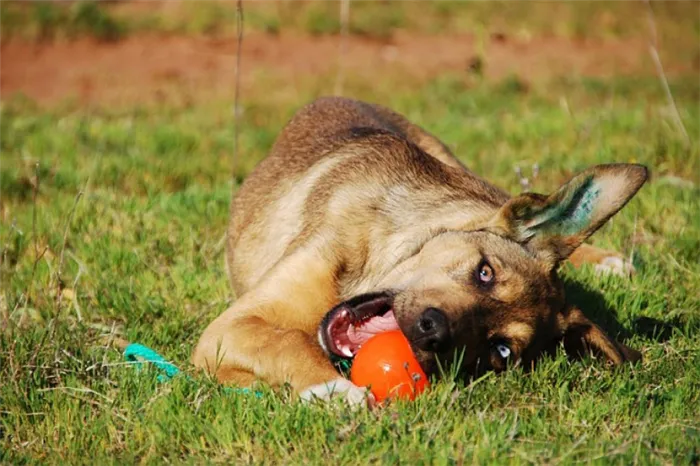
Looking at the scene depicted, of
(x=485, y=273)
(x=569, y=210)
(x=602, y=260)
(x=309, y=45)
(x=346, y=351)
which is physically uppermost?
(x=569, y=210)

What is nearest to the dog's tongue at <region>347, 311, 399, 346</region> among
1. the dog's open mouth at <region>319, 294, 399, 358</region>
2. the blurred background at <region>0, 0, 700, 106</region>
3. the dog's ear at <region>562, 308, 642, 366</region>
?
the dog's open mouth at <region>319, 294, 399, 358</region>

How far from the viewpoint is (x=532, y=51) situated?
12336mm

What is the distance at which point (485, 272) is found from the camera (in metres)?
4.38

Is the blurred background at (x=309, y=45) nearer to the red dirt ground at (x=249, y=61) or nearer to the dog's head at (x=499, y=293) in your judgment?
the red dirt ground at (x=249, y=61)

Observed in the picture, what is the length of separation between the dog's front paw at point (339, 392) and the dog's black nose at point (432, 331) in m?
0.30

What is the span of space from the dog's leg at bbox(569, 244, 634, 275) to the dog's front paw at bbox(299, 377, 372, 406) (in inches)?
91.5

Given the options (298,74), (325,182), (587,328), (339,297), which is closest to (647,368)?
(587,328)

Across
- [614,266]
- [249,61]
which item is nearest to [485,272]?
[614,266]

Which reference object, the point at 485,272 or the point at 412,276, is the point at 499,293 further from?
the point at 412,276

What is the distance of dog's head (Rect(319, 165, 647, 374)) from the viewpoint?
163 inches

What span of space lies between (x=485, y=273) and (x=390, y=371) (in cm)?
64

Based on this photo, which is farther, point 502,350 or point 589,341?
point 589,341

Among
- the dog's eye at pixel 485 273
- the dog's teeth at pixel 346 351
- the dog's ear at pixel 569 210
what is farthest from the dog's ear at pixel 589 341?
the dog's teeth at pixel 346 351

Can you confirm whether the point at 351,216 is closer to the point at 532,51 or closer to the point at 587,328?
the point at 587,328
